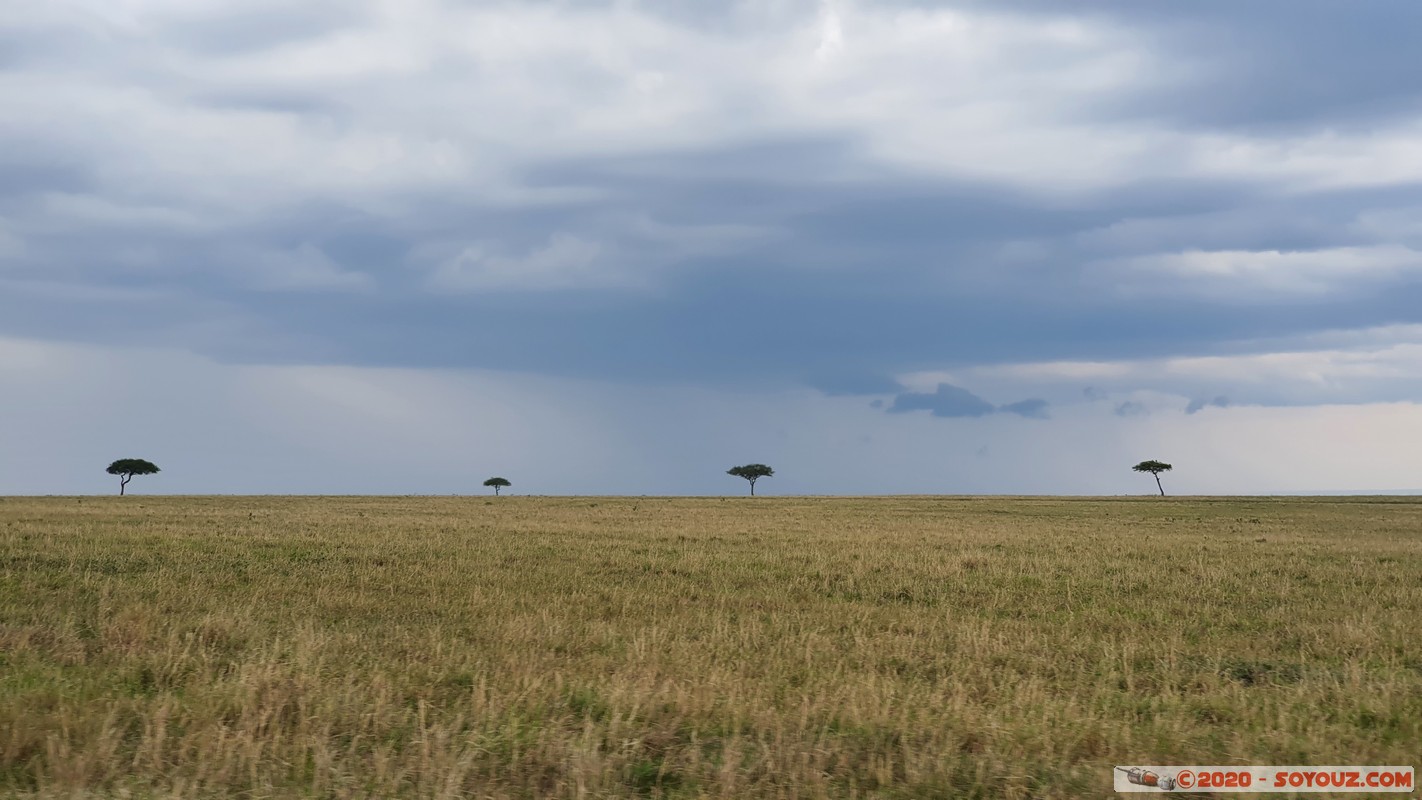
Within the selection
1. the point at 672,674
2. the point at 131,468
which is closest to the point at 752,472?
the point at 131,468

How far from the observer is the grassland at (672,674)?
7996mm

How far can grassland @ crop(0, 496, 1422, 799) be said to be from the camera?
26.2 feet

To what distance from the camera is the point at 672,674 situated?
38.3ft

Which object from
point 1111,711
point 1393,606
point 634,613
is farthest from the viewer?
point 1393,606

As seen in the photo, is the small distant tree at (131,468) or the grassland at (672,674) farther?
the small distant tree at (131,468)

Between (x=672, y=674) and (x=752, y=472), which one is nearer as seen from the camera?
(x=672, y=674)

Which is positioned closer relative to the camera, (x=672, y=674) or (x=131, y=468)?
(x=672, y=674)

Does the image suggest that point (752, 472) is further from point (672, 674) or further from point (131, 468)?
point (672, 674)

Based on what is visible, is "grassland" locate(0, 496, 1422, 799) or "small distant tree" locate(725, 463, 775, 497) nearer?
"grassland" locate(0, 496, 1422, 799)

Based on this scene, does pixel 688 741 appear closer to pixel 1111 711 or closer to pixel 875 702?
pixel 875 702

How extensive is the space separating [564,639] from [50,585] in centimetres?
1202

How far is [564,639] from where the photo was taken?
47.2 feet

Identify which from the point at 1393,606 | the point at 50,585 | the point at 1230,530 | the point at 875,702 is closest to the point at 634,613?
the point at 875,702

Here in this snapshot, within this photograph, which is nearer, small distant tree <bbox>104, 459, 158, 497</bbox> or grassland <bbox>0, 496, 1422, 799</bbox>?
grassland <bbox>0, 496, 1422, 799</bbox>
